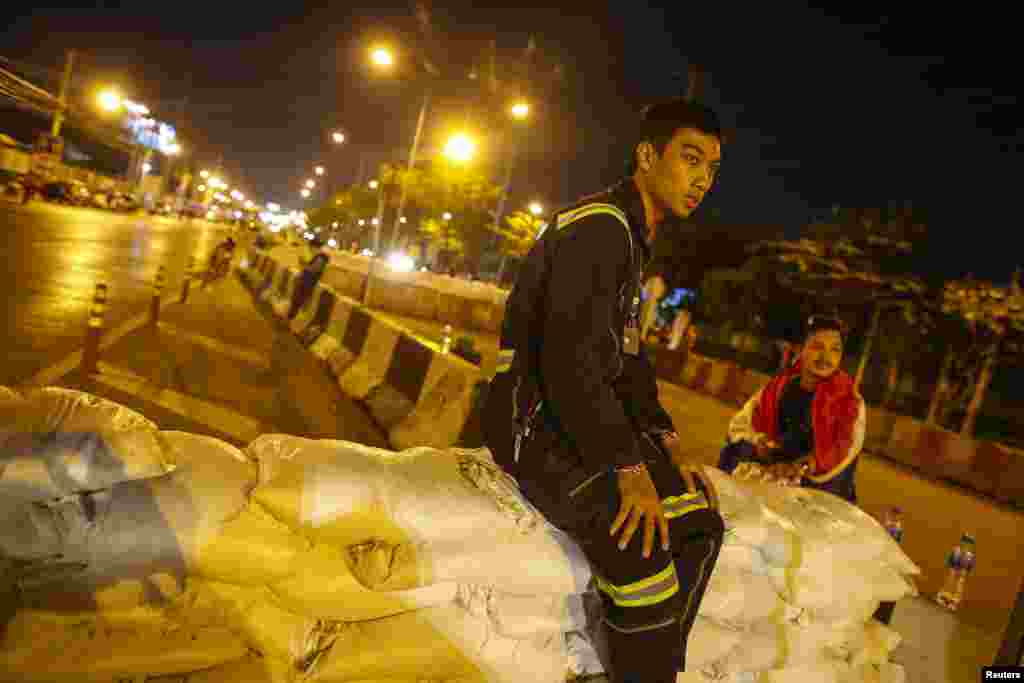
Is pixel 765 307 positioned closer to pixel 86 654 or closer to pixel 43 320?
pixel 43 320

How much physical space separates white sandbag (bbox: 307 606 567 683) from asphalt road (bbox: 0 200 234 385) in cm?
485

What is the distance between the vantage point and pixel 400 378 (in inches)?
283

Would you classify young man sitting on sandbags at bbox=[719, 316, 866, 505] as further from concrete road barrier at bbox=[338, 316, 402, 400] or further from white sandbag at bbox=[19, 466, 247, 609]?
concrete road barrier at bbox=[338, 316, 402, 400]

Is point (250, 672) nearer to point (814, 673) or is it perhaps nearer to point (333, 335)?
point (814, 673)

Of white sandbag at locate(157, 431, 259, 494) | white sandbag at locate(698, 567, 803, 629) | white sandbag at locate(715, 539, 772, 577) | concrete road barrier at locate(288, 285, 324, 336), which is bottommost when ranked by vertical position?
concrete road barrier at locate(288, 285, 324, 336)

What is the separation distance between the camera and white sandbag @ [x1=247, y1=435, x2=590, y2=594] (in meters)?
2.06

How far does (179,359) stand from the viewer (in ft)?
26.4

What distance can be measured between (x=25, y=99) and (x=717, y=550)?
13.8 feet

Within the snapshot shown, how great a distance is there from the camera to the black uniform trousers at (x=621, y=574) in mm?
2006


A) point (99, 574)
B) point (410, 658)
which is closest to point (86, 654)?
point (99, 574)

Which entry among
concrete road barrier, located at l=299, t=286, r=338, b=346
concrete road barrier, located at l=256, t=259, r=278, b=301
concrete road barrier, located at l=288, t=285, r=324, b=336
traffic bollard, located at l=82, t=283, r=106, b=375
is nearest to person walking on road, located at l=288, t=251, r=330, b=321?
concrete road barrier, located at l=288, t=285, r=324, b=336

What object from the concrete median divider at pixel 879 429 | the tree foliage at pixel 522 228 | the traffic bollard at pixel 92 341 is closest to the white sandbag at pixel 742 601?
the traffic bollard at pixel 92 341

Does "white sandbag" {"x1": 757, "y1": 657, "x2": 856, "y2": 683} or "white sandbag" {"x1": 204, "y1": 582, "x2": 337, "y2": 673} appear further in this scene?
"white sandbag" {"x1": 757, "y1": 657, "x2": 856, "y2": 683}

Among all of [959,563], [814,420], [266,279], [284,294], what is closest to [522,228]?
[284,294]
